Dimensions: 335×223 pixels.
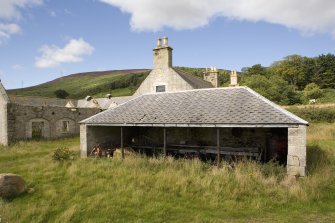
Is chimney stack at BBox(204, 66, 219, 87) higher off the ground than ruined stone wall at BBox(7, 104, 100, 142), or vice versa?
chimney stack at BBox(204, 66, 219, 87)

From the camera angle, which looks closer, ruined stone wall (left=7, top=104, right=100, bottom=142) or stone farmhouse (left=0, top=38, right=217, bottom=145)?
stone farmhouse (left=0, top=38, right=217, bottom=145)

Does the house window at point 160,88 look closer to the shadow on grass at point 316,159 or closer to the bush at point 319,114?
the shadow on grass at point 316,159

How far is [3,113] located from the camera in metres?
19.5

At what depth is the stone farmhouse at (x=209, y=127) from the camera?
9.32 meters

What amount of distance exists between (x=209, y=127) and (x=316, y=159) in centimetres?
466

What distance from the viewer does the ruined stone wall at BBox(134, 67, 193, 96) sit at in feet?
67.5

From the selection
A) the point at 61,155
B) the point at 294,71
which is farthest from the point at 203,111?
the point at 294,71

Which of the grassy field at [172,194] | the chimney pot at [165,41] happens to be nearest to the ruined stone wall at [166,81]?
the chimney pot at [165,41]

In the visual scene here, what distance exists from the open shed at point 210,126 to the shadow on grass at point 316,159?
952 mm

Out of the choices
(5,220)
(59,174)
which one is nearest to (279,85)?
(59,174)

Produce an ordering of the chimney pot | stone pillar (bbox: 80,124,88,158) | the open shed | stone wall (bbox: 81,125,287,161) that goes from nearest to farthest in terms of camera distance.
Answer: the open shed → stone wall (bbox: 81,125,287,161) → stone pillar (bbox: 80,124,88,158) → the chimney pot

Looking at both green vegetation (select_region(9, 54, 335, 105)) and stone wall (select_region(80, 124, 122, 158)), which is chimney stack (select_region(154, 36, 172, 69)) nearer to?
stone wall (select_region(80, 124, 122, 158))

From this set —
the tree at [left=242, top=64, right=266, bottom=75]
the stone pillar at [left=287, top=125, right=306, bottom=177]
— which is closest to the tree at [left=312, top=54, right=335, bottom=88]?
the tree at [left=242, top=64, right=266, bottom=75]

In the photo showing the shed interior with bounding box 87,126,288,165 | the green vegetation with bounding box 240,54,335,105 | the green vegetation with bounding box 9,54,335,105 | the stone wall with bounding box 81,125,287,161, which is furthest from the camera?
the green vegetation with bounding box 9,54,335,105
